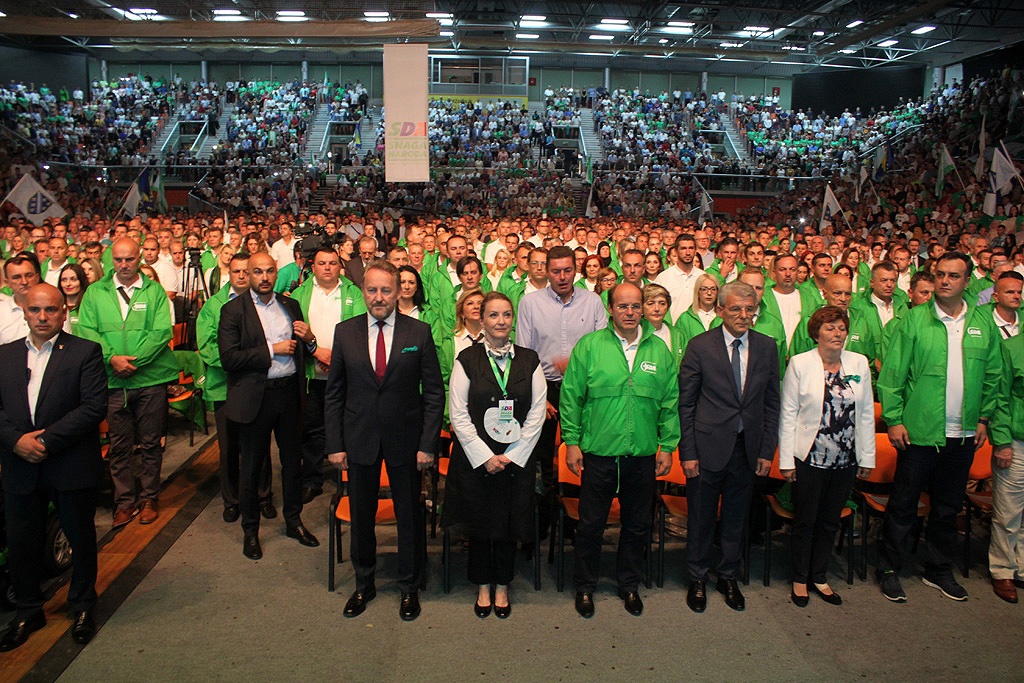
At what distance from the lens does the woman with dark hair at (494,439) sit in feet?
13.1

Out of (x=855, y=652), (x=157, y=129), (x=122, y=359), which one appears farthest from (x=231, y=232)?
(x=157, y=129)

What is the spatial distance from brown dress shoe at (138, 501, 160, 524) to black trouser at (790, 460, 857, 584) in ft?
14.1

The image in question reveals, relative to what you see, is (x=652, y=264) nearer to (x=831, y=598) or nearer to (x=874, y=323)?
(x=874, y=323)

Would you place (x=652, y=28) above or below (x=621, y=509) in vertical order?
above

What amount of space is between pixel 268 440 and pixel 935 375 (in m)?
4.15

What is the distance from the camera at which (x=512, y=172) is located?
1088 inches

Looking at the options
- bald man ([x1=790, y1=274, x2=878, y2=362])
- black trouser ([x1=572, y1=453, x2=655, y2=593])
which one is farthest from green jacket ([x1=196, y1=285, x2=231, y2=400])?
bald man ([x1=790, y1=274, x2=878, y2=362])

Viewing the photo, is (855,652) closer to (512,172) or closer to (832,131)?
(512,172)

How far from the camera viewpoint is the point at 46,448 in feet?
12.0

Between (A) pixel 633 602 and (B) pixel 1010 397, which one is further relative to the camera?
(B) pixel 1010 397

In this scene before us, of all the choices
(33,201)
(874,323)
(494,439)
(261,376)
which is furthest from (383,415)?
(33,201)

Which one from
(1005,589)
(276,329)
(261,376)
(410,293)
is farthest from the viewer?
(410,293)

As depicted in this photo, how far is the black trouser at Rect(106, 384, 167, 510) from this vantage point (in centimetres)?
518

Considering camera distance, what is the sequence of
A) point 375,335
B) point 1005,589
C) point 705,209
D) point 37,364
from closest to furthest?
point 37,364, point 375,335, point 1005,589, point 705,209
